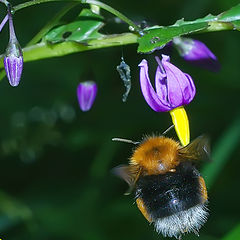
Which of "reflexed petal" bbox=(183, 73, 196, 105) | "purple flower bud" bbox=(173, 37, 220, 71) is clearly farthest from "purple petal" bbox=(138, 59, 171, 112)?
"purple flower bud" bbox=(173, 37, 220, 71)

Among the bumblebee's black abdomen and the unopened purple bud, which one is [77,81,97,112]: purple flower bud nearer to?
the unopened purple bud

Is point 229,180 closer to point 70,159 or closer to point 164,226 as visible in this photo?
point 70,159

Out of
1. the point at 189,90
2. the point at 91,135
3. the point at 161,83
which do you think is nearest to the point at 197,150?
the point at 189,90

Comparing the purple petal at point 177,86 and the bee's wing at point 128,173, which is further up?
the purple petal at point 177,86

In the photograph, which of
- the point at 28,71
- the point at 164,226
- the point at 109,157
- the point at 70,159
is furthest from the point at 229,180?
the point at 164,226

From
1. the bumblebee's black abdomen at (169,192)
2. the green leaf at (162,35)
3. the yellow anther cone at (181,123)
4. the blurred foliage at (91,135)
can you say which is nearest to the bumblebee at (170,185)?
the bumblebee's black abdomen at (169,192)

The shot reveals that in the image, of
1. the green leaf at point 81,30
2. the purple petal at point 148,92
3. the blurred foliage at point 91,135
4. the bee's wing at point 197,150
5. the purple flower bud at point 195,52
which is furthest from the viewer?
the blurred foliage at point 91,135

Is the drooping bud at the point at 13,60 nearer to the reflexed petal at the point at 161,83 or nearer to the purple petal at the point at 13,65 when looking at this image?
the purple petal at the point at 13,65
